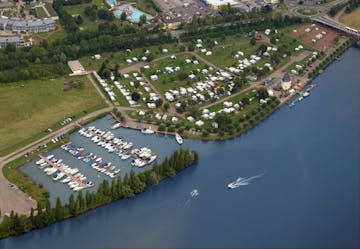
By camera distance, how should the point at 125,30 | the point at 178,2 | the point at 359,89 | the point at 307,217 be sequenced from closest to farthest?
the point at 307,217
the point at 359,89
the point at 125,30
the point at 178,2

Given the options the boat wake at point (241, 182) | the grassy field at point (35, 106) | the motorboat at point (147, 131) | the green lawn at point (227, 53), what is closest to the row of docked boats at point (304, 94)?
the green lawn at point (227, 53)

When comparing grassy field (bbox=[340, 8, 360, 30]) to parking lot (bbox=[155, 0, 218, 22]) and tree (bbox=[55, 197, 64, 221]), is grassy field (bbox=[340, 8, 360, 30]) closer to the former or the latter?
parking lot (bbox=[155, 0, 218, 22])

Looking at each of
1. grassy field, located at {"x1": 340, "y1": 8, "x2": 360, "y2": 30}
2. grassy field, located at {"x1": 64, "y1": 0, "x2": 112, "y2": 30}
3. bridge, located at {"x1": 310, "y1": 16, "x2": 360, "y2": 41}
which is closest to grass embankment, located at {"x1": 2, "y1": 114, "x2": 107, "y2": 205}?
grassy field, located at {"x1": 64, "y1": 0, "x2": 112, "y2": 30}

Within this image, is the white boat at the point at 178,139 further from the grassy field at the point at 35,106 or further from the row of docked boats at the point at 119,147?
the grassy field at the point at 35,106

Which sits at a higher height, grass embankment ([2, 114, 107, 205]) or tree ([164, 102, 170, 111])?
tree ([164, 102, 170, 111])

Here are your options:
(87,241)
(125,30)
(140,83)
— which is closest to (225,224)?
(87,241)

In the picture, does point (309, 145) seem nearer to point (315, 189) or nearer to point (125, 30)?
point (315, 189)
